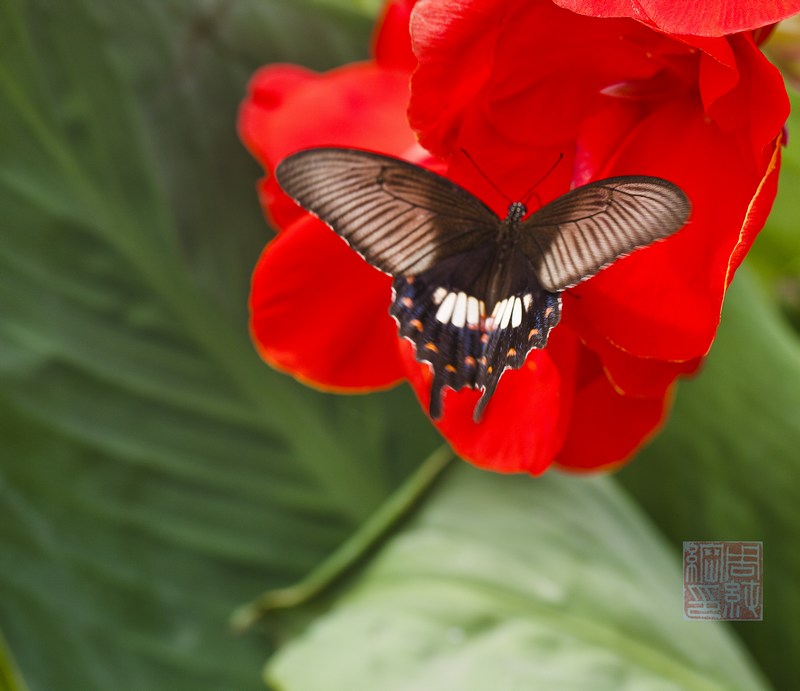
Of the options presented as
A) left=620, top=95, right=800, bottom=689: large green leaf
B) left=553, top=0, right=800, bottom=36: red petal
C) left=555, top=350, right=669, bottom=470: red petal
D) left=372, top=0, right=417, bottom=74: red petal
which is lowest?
left=620, top=95, right=800, bottom=689: large green leaf

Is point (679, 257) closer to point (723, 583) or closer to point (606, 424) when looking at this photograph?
point (606, 424)

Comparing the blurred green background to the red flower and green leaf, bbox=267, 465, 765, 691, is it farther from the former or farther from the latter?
the red flower

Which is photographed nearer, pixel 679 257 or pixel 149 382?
pixel 679 257

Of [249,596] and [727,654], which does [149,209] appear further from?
[727,654]

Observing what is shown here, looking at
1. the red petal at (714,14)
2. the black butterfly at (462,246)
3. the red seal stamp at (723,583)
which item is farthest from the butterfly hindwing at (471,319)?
the red seal stamp at (723,583)

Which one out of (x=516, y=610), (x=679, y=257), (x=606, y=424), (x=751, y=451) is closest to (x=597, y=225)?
(x=679, y=257)

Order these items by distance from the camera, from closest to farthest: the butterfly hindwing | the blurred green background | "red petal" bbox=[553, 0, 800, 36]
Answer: "red petal" bbox=[553, 0, 800, 36] → the butterfly hindwing → the blurred green background

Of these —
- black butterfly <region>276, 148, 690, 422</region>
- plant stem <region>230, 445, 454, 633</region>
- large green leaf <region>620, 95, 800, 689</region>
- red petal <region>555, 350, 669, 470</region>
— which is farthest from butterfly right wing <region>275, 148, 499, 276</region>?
large green leaf <region>620, 95, 800, 689</region>

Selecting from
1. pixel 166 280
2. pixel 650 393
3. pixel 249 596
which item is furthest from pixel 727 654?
pixel 166 280
